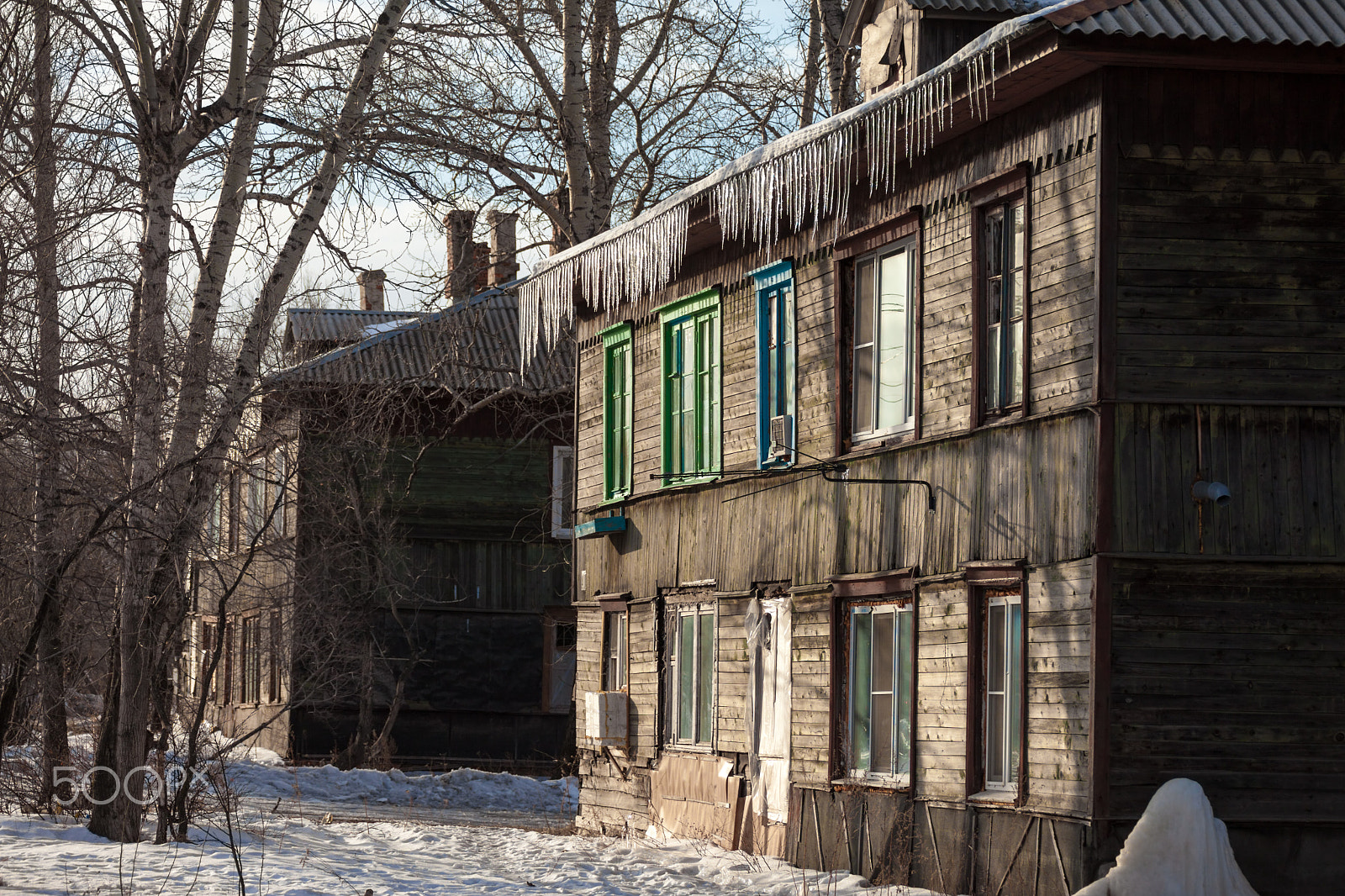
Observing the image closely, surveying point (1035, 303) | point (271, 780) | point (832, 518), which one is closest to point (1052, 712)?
point (1035, 303)

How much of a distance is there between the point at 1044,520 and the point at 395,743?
21.1m

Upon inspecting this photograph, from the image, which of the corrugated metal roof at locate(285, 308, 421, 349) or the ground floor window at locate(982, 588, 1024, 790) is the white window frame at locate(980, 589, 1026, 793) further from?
the corrugated metal roof at locate(285, 308, 421, 349)

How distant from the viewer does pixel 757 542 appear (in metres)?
16.6

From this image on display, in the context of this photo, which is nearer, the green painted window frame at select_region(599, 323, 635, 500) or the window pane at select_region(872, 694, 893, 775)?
the window pane at select_region(872, 694, 893, 775)

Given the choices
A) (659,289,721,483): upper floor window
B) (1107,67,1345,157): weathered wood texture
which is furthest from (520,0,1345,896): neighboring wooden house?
(659,289,721,483): upper floor window

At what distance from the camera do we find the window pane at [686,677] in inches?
712

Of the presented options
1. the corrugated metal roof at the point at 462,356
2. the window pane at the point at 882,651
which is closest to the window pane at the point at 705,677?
the window pane at the point at 882,651

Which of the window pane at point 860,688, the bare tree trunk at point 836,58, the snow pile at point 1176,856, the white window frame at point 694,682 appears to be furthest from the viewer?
the bare tree trunk at point 836,58

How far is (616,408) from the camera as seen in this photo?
812 inches

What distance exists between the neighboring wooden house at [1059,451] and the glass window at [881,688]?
0.03 metres

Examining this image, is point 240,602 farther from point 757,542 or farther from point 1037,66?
point 1037,66

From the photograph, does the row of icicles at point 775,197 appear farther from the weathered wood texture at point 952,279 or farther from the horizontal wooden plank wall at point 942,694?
the horizontal wooden plank wall at point 942,694

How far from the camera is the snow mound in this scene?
27.0 meters

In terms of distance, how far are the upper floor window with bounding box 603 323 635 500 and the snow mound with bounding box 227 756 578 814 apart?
24.8ft
